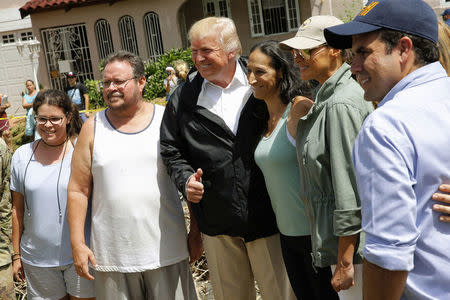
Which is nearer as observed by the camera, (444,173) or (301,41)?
(444,173)

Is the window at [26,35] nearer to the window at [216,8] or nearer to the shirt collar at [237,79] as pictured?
the window at [216,8]

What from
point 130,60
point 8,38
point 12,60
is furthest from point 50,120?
point 8,38

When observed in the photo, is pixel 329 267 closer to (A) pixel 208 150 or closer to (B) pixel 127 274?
(A) pixel 208 150

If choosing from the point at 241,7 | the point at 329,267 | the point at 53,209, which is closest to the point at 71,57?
the point at 241,7

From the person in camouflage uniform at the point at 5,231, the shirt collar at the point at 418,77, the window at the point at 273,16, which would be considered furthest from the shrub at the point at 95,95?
the shirt collar at the point at 418,77

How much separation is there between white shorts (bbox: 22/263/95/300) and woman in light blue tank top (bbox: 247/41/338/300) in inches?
59.6

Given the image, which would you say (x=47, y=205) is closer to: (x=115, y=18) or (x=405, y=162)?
(x=405, y=162)

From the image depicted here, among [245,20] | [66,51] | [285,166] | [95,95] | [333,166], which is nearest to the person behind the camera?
[333,166]

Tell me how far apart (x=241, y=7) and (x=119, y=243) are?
18.8 m

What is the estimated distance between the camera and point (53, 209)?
12.7 ft

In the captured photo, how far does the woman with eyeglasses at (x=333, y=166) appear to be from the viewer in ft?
8.47

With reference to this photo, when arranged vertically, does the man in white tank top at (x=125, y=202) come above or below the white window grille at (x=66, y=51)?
below

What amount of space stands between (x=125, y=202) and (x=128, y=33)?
61.5 ft

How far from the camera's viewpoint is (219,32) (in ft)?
11.7
